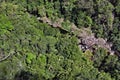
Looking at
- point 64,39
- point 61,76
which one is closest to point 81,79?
point 61,76

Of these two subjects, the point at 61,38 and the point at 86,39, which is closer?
the point at 61,38

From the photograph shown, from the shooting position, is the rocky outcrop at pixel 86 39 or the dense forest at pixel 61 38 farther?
the rocky outcrop at pixel 86 39

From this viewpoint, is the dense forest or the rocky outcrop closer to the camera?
the dense forest

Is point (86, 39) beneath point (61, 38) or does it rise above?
beneath

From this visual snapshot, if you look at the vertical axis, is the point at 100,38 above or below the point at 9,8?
below

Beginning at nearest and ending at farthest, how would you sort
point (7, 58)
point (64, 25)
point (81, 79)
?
point (81, 79) → point (7, 58) → point (64, 25)

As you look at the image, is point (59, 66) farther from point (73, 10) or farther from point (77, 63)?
point (73, 10)

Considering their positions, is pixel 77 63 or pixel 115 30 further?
pixel 115 30

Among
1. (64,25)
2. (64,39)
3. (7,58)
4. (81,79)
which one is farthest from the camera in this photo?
(64,25)
